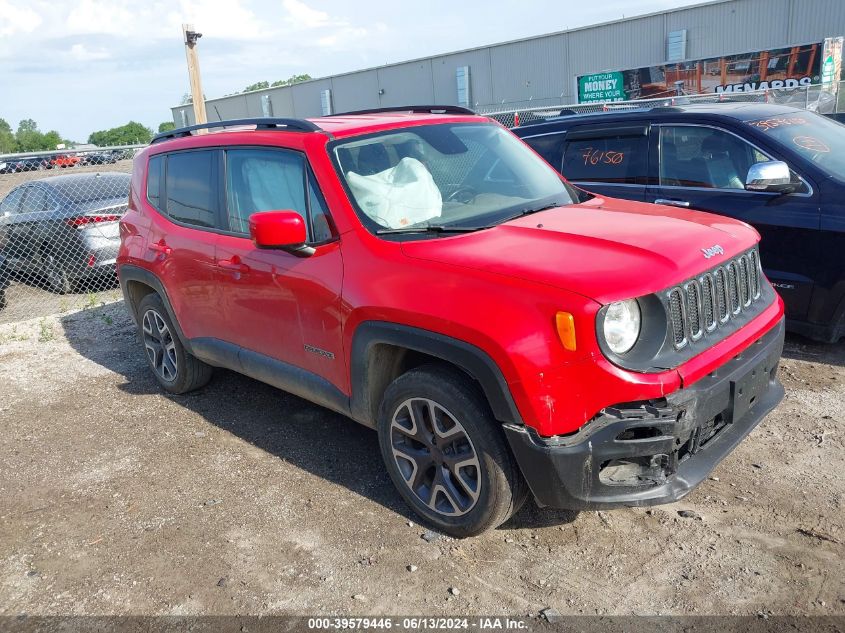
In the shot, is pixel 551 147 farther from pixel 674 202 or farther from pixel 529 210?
pixel 529 210

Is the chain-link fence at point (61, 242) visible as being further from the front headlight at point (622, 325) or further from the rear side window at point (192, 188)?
the front headlight at point (622, 325)

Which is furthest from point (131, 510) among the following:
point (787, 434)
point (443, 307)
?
point (787, 434)

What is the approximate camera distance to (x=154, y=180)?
5.29 metres

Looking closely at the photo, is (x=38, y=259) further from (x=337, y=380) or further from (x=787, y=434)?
(x=787, y=434)

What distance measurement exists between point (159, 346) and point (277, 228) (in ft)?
8.29

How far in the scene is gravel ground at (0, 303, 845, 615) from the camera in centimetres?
301

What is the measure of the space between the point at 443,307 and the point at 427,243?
432 millimetres

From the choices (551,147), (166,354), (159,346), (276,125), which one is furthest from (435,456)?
(551,147)

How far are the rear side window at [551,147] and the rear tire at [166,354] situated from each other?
3.47 m

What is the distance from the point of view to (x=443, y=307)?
3.07 m

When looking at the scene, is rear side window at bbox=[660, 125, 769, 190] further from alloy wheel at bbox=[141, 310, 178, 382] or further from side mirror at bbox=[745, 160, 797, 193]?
alloy wheel at bbox=[141, 310, 178, 382]

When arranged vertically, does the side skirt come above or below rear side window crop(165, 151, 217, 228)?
below

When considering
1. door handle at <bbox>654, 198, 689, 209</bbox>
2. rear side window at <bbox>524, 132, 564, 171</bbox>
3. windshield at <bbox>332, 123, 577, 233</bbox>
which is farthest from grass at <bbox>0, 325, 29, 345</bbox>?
door handle at <bbox>654, 198, 689, 209</bbox>

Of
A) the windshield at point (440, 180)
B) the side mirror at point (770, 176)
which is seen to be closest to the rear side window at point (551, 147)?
Result: the side mirror at point (770, 176)
